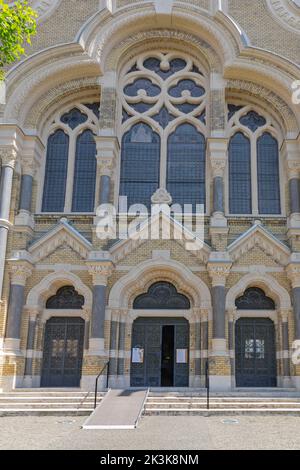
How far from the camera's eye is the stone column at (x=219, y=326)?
1557cm

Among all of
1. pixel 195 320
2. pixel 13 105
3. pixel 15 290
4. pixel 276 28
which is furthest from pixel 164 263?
pixel 276 28

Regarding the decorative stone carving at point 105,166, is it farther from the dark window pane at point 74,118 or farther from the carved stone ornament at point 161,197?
the dark window pane at point 74,118

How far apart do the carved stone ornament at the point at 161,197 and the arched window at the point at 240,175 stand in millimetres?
2392

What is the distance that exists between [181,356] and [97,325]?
10.3 feet

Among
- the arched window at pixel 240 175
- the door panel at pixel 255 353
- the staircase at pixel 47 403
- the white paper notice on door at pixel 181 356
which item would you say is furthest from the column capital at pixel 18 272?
the arched window at pixel 240 175

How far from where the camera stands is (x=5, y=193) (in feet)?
56.3

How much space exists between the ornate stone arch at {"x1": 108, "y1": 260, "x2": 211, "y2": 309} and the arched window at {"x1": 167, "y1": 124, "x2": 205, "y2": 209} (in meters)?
2.74

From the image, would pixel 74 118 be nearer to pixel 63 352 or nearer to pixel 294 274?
pixel 63 352

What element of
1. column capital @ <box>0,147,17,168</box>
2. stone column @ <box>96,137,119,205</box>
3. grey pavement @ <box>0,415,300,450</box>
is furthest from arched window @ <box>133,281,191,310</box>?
column capital @ <box>0,147,17,168</box>

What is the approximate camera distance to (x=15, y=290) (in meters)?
16.6

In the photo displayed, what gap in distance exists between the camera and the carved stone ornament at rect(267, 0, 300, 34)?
A: 1914 cm

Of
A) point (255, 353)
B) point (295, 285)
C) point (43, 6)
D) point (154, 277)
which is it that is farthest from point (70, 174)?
point (255, 353)

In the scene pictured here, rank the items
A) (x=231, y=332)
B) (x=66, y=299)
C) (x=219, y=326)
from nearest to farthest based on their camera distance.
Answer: (x=219, y=326), (x=231, y=332), (x=66, y=299)

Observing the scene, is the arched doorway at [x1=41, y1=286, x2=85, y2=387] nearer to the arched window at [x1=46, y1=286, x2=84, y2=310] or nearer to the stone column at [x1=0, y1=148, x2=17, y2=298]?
the arched window at [x1=46, y1=286, x2=84, y2=310]
